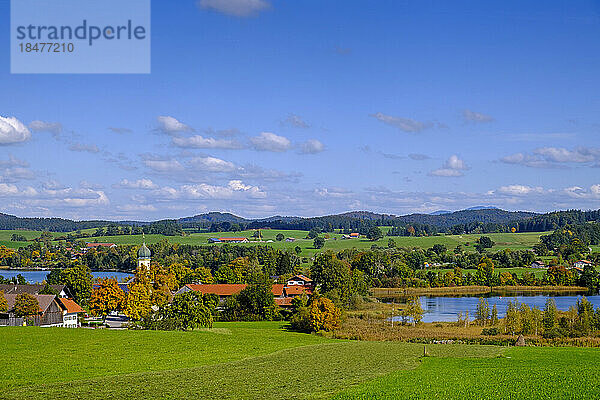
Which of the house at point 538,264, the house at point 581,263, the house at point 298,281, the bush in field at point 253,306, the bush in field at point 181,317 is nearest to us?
the bush in field at point 181,317

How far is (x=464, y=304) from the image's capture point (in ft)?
271

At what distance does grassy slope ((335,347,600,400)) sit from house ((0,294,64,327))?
36.3 meters

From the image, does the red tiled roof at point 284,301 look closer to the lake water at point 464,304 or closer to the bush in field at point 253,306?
the bush in field at point 253,306

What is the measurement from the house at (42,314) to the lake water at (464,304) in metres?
35.0

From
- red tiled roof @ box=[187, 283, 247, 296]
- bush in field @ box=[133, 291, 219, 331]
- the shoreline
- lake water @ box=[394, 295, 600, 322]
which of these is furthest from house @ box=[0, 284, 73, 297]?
the shoreline

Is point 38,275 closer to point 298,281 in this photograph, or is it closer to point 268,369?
point 298,281

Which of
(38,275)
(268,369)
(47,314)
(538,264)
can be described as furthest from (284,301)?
(38,275)

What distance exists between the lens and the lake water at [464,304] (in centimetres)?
6862

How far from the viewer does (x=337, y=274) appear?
80.7 meters

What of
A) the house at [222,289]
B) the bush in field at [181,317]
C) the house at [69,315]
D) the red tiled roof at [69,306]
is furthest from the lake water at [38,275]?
the bush in field at [181,317]

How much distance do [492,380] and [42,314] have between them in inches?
1662

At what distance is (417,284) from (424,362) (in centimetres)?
7908

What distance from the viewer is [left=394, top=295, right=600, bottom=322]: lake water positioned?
225 ft

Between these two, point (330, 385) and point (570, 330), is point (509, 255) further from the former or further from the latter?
point (330, 385)
